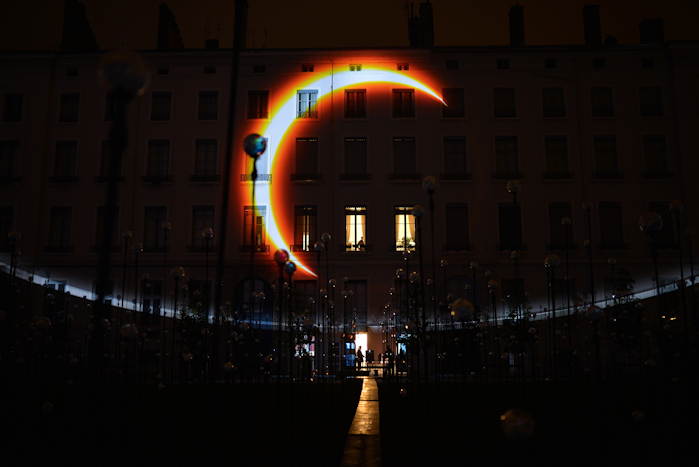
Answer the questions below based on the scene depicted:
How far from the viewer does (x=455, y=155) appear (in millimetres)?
31594

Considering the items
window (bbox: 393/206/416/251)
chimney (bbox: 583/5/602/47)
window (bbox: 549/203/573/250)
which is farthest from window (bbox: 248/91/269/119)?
chimney (bbox: 583/5/602/47)

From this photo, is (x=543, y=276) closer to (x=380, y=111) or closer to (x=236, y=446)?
(x=380, y=111)

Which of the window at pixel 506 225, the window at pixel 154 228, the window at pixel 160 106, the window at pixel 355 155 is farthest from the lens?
the window at pixel 160 106

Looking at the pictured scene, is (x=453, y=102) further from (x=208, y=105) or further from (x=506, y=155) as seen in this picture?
(x=208, y=105)

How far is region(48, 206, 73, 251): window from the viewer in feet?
104

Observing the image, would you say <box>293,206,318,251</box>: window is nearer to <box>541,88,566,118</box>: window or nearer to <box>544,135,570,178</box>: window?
<box>544,135,570,178</box>: window

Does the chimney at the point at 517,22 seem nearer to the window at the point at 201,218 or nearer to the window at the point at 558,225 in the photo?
the window at the point at 558,225

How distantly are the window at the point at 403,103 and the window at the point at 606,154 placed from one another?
9.50 m

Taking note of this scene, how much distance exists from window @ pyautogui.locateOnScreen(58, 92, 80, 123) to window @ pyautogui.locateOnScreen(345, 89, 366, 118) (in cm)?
1413

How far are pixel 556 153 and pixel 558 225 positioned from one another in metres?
3.75

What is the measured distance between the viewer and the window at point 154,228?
3103cm

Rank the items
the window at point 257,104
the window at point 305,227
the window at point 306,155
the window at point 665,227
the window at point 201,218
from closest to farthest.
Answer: the window at point 665,227 < the window at point 305,227 < the window at point 201,218 < the window at point 306,155 < the window at point 257,104

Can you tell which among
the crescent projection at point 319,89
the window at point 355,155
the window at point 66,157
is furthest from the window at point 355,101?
the window at point 66,157

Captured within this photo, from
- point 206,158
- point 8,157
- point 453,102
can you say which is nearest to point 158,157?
point 206,158
